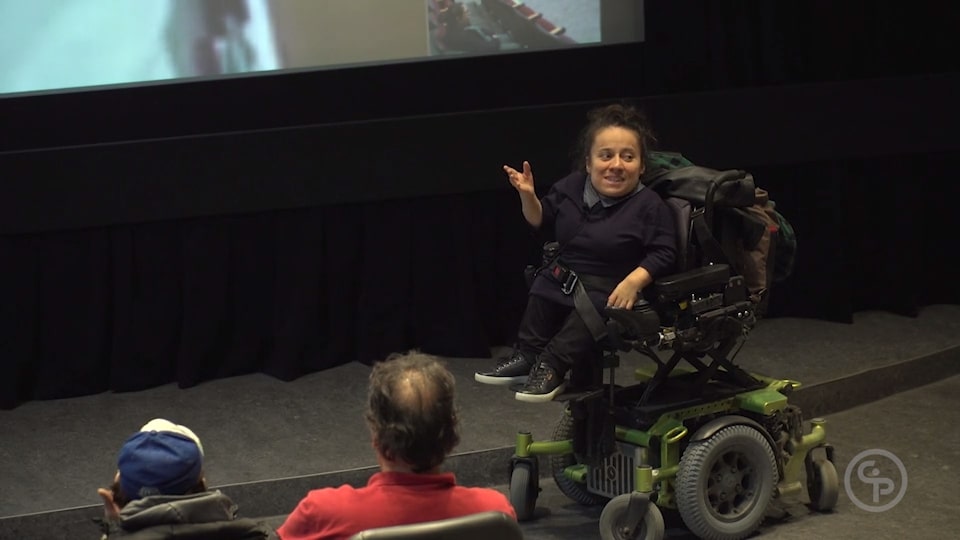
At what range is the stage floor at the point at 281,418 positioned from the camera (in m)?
4.48

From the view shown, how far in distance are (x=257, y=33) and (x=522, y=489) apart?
2.04 metres

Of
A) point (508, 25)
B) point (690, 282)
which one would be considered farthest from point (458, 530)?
point (508, 25)

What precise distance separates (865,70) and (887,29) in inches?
7.5

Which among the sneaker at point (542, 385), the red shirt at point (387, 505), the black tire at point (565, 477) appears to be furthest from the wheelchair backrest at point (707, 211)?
the red shirt at point (387, 505)

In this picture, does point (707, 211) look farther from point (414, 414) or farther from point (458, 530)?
point (458, 530)

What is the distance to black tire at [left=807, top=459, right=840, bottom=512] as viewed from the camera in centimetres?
421

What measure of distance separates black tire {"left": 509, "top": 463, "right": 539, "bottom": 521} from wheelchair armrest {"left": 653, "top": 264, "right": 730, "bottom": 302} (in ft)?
2.24

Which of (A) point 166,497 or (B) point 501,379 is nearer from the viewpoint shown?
(A) point 166,497

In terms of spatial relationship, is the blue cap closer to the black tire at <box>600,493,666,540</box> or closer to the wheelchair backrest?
the black tire at <box>600,493,666,540</box>

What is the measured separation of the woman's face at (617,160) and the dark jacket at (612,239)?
48mm

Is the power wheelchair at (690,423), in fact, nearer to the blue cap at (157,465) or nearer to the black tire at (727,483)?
the black tire at (727,483)

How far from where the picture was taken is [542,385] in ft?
13.0

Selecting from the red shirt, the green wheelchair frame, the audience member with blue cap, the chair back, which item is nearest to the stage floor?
the green wheelchair frame

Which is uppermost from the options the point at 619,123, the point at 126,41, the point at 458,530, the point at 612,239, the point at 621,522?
the point at 126,41
